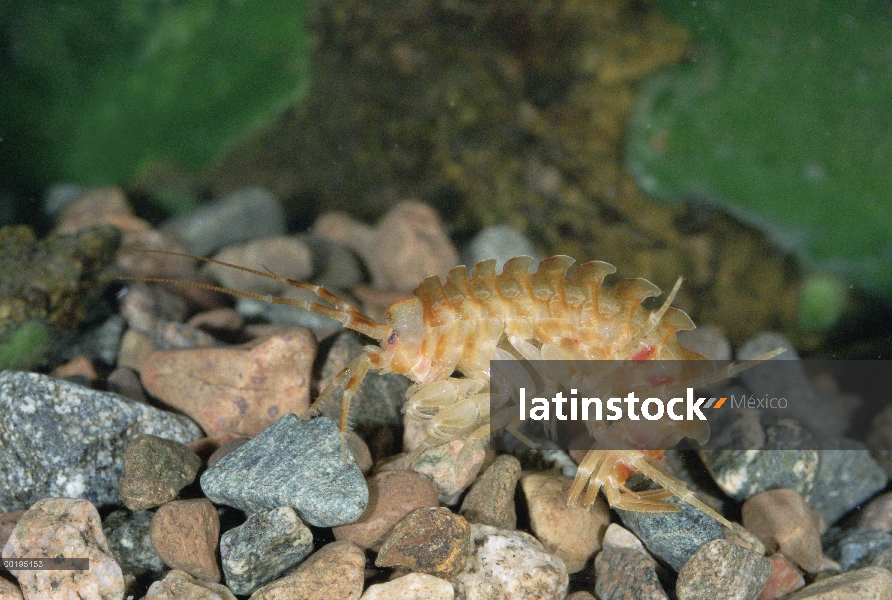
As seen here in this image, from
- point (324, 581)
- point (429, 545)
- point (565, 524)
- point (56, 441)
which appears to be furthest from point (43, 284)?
point (565, 524)

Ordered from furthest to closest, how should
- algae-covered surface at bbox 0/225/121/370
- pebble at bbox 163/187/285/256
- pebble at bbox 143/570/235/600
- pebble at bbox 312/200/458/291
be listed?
pebble at bbox 163/187/285/256, pebble at bbox 312/200/458/291, algae-covered surface at bbox 0/225/121/370, pebble at bbox 143/570/235/600

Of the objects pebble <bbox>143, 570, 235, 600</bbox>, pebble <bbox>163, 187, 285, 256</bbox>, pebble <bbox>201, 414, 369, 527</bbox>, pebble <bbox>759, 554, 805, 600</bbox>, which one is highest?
pebble <bbox>163, 187, 285, 256</bbox>

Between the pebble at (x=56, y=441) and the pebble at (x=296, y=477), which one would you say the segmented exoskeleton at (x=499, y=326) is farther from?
the pebble at (x=56, y=441)

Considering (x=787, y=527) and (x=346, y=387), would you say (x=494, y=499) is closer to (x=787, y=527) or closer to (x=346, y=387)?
(x=346, y=387)

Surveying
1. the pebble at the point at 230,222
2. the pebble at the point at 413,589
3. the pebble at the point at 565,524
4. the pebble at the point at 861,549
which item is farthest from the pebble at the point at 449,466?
the pebble at the point at 230,222

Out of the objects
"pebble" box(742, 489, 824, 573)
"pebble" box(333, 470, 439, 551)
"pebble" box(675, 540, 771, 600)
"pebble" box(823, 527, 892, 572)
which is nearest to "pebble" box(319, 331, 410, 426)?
"pebble" box(333, 470, 439, 551)

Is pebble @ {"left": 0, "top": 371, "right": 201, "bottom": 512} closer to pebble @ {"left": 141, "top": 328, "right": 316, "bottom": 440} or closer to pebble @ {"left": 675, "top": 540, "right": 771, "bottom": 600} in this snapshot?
pebble @ {"left": 141, "top": 328, "right": 316, "bottom": 440}

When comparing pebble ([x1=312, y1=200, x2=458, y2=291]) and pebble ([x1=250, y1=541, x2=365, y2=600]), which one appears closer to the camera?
pebble ([x1=250, y1=541, x2=365, y2=600])
